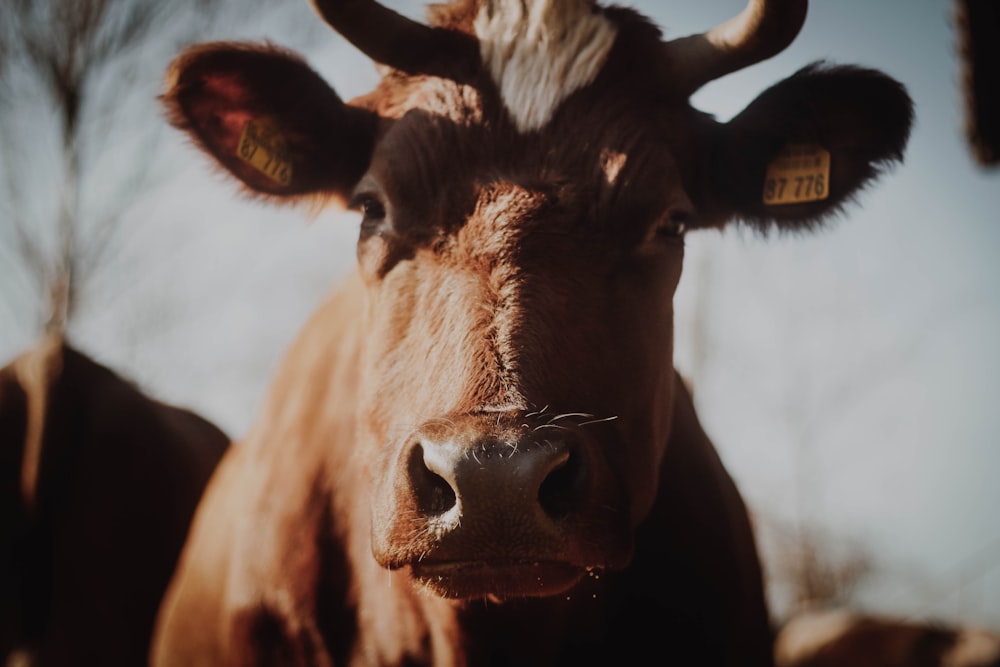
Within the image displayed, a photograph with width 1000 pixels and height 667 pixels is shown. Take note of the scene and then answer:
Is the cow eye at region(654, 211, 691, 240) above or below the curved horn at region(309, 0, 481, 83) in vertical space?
below

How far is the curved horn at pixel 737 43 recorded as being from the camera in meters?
2.47

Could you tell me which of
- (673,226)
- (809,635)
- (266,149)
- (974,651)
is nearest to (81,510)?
(266,149)

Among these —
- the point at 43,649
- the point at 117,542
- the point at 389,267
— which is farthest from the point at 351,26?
the point at 43,649

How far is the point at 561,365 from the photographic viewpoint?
1983 millimetres

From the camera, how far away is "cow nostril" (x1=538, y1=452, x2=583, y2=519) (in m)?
1.75

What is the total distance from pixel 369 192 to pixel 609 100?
80 cm

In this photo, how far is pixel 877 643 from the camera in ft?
25.1

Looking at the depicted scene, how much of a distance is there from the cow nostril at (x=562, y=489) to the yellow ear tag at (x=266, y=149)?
1790 mm

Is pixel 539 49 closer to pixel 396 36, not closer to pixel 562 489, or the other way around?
pixel 396 36

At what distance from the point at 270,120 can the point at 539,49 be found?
3.57 ft

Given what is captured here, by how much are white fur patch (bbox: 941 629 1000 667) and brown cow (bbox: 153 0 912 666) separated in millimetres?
4665

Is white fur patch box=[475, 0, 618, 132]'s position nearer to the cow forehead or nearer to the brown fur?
the cow forehead

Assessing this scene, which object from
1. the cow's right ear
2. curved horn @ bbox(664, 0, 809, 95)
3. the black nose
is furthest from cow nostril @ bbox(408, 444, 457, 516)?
curved horn @ bbox(664, 0, 809, 95)

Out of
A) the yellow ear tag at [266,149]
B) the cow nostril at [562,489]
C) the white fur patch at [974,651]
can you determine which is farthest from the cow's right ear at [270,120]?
the white fur patch at [974,651]
